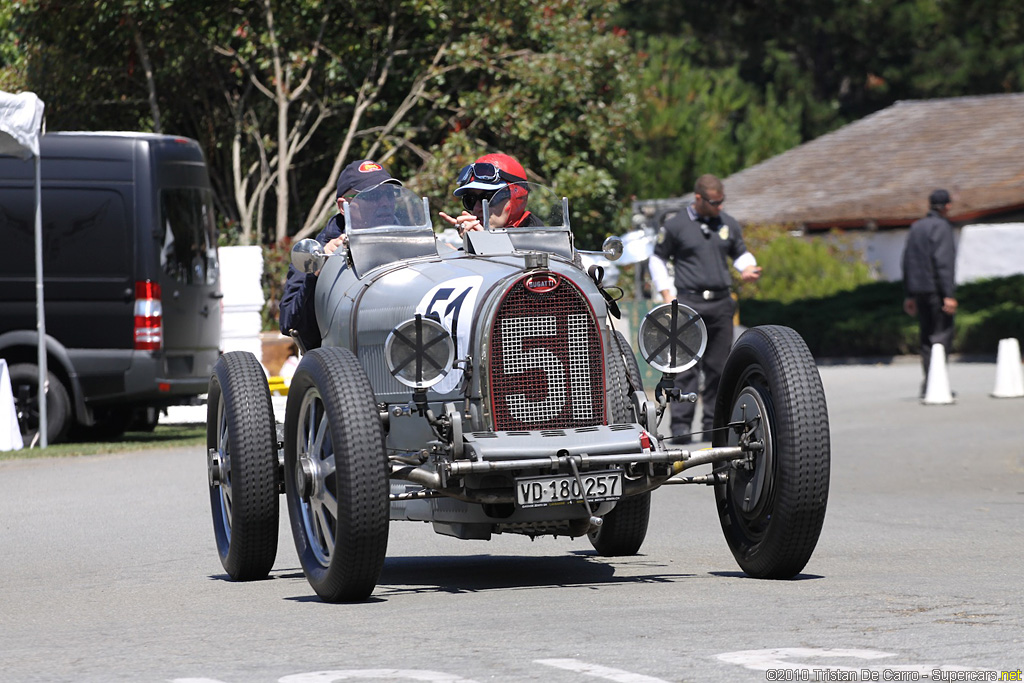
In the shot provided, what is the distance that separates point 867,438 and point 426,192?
9.32 m

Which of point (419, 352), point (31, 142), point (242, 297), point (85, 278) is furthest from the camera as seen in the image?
point (242, 297)

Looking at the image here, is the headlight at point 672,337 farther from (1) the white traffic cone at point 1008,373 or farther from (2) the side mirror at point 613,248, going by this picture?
(1) the white traffic cone at point 1008,373

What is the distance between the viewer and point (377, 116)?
2473 cm

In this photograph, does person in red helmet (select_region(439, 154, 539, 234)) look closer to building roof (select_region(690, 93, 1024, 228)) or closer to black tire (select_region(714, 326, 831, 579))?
black tire (select_region(714, 326, 831, 579))

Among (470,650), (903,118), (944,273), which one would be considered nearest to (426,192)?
(944,273)

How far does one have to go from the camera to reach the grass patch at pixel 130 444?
14.5m

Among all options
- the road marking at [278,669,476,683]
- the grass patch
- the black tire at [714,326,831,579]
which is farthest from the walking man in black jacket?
the road marking at [278,669,476,683]

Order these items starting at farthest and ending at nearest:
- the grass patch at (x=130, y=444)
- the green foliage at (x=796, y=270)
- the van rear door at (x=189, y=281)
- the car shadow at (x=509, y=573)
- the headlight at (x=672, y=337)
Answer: the green foliage at (x=796, y=270) → the van rear door at (x=189, y=281) → the grass patch at (x=130, y=444) → the headlight at (x=672, y=337) → the car shadow at (x=509, y=573)

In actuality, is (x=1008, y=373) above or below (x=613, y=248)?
below

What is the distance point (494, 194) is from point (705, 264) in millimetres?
5509

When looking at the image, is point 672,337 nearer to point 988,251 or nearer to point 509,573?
point 509,573

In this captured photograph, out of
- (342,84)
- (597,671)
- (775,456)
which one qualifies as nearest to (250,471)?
(775,456)

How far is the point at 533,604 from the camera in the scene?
671 centimetres

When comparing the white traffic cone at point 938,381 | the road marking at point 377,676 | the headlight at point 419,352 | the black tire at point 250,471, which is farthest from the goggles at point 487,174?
the white traffic cone at point 938,381
